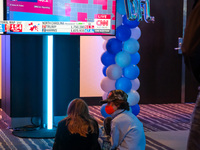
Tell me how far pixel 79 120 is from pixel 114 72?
244 cm

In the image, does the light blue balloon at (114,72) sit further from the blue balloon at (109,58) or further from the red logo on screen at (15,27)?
the red logo on screen at (15,27)

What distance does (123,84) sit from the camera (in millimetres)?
5160

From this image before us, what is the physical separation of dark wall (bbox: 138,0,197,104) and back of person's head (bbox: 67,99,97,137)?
488cm

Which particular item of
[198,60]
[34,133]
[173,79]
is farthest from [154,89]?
[198,60]

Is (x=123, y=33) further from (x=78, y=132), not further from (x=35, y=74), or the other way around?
(x=78, y=132)

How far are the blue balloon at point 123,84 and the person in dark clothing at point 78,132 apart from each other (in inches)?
92.5

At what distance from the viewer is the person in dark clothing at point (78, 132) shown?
2.70 m

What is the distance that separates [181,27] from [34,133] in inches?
165

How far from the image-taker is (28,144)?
4.43 m

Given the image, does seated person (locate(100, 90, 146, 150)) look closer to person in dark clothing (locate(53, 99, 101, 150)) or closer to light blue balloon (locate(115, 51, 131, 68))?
person in dark clothing (locate(53, 99, 101, 150))

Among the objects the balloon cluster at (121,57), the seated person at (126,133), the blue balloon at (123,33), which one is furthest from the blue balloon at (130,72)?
the seated person at (126,133)

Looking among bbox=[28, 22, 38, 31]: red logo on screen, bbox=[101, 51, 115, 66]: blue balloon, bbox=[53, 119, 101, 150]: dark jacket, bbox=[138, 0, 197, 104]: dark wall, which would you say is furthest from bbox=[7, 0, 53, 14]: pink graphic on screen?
bbox=[138, 0, 197, 104]: dark wall

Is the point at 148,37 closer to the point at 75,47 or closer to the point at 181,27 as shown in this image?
the point at 181,27

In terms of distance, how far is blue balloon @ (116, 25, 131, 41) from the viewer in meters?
5.14
